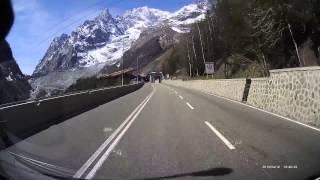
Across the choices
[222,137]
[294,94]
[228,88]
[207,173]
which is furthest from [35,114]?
[228,88]

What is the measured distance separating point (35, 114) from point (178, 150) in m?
7.09

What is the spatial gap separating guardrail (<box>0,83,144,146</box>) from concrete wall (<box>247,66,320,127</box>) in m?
8.48

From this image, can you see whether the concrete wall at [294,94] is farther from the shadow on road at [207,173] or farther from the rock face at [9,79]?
the rock face at [9,79]

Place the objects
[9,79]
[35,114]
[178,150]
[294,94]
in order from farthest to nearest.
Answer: [294,94] < [35,114] < [9,79] < [178,150]

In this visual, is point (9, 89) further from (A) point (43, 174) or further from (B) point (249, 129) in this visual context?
(A) point (43, 174)

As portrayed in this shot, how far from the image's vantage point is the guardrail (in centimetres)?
1321

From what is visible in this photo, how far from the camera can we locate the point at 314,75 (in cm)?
1608

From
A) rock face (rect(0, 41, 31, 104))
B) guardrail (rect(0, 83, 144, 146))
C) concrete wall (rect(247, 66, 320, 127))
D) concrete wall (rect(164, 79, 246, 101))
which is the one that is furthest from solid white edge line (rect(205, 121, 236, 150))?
concrete wall (rect(164, 79, 246, 101))

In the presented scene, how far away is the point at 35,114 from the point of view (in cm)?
1673

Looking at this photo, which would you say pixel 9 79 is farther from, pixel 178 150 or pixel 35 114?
pixel 178 150

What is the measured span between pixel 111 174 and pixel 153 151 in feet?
8.37

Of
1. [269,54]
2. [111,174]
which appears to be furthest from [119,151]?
[269,54]

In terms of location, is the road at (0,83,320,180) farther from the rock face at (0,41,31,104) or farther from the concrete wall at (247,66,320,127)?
the rock face at (0,41,31,104)

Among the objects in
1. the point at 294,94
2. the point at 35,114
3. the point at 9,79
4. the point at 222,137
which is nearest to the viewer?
the point at 222,137
